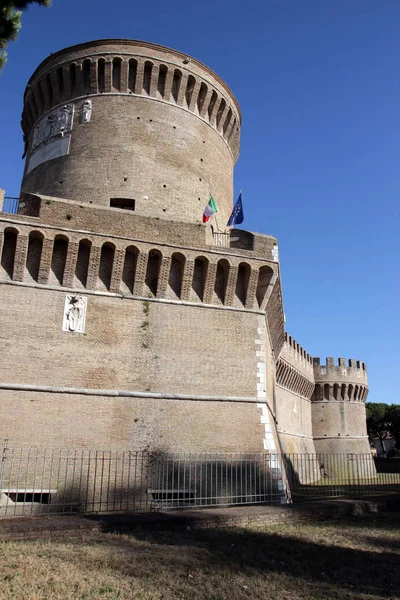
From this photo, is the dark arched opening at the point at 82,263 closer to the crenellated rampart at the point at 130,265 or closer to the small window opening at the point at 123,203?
the crenellated rampart at the point at 130,265

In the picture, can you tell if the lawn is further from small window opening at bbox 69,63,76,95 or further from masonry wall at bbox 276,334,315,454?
masonry wall at bbox 276,334,315,454

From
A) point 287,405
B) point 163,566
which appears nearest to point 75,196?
point 163,566

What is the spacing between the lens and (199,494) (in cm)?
1138

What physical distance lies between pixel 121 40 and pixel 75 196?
5.22m

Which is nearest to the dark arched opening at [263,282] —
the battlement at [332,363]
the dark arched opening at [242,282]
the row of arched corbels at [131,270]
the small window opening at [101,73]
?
the row of arched corbels at [131,270]

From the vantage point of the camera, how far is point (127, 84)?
15.4m

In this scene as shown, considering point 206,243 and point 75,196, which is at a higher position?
point 75,196

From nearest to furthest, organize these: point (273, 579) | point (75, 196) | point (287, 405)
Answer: point (273, 579)
point (75, 196)
point (287, 405)

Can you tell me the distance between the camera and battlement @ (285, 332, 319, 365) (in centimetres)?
2766

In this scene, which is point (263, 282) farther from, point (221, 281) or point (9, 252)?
point (9, 252)

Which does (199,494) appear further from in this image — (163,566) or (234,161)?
(234,161)

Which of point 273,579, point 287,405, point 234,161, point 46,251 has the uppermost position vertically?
point 234,161

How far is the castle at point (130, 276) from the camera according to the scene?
38.2 ft

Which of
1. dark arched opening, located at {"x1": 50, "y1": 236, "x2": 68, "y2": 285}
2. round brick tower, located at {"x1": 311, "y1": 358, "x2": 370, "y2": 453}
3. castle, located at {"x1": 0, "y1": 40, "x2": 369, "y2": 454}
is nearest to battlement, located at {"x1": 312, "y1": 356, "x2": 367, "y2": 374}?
round brick tower, located at {"x1": 311, "y1": 358, "x2": 370, "y2": 453}
